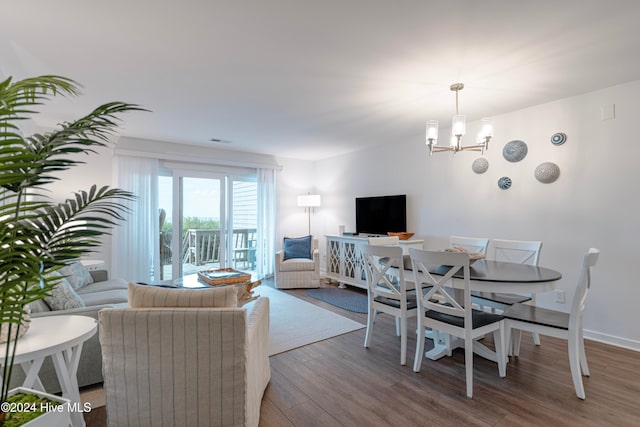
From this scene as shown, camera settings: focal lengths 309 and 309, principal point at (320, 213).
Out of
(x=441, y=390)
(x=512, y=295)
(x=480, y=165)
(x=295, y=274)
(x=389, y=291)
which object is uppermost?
(x=480, y=165)

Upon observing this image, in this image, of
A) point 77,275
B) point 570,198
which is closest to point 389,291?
point 570,198

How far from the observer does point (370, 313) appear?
2838 mm

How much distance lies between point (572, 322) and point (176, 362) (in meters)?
2.44

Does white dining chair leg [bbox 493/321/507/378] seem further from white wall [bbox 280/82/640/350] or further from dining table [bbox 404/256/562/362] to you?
white wall [bbox 280/82/640/350]

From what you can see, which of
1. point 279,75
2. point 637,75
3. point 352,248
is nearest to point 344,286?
point 352,248

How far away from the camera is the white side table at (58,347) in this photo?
141 centimetres

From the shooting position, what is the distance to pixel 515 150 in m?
3.51

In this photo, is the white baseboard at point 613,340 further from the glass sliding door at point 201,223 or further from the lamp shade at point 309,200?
the glass sliding door at point 201,223

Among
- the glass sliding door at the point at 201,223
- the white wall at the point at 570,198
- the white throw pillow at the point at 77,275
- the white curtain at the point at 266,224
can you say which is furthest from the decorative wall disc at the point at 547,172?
the white throw pillow at the point at 77,275

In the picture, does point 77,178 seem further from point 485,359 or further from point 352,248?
point 485,359

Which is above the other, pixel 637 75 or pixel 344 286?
pixel 637 75

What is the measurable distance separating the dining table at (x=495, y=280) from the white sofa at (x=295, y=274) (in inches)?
101

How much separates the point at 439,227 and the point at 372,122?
5.67 ft

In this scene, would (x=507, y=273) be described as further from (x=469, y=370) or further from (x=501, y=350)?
(x=469, y=370)
